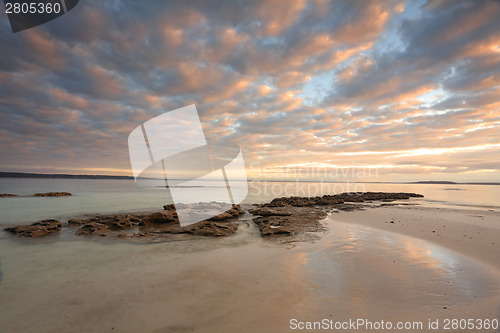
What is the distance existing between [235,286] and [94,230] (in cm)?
1000

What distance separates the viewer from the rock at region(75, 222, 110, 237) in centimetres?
1102

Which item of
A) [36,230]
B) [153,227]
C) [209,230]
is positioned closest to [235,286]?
[209,230]

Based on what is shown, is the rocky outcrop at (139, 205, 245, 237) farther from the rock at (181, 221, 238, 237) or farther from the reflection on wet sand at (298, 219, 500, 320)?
the reflection on wet sand at (298, 219, 500, 320)

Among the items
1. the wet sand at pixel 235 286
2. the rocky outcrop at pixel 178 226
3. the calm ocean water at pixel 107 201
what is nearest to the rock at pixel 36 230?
the wet sand at pixel 235 286

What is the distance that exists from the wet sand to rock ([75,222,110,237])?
6.90 ft

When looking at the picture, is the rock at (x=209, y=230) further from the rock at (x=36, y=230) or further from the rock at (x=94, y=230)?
the rock at (x=36, y=230)

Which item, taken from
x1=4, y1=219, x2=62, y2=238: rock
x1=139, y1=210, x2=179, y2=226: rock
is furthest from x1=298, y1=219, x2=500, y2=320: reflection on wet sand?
x1=4, y1=219, x2=62, y2=238: rock

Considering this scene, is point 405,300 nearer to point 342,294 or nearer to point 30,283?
point 342,294

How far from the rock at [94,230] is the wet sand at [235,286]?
6.90ft

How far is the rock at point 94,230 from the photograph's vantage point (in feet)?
36.1

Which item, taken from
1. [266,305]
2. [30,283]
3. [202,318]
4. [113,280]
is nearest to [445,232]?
[266,305]

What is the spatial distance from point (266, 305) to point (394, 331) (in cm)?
226

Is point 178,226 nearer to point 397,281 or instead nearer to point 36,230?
point 36,230

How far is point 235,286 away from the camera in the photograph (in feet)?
17.6
